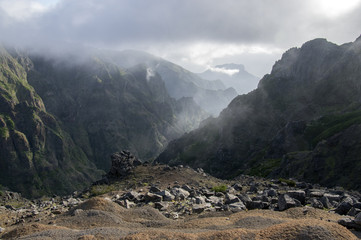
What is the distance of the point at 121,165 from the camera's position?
58.8 meters

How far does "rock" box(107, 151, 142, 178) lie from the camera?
2200 inches

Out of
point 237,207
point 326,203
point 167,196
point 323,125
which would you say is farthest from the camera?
point 323,125

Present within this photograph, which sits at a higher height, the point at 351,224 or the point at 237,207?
the point at 351,224

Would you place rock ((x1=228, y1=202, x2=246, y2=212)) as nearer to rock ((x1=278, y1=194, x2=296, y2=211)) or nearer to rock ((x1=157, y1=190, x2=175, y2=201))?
rock ((x1=278, y1=194, x2=296, y2=211))

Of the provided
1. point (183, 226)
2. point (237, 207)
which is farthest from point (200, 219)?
point (237, 207)

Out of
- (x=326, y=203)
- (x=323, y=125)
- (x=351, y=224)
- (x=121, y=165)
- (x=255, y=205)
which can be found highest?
(x=323, y=125)

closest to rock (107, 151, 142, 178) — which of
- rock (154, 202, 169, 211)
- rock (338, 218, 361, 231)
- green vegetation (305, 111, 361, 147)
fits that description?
rock (154, 202, 169, 211)

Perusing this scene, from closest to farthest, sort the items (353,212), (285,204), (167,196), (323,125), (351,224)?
(351,224) < (353,212) < (285,204) < (167,196) < (323,125)

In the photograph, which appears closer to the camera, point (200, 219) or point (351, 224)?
point (351, 224)

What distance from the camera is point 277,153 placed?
156 metres

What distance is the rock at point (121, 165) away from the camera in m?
55.9

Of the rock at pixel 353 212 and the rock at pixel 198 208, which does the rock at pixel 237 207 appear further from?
the rock at pixel 353 212

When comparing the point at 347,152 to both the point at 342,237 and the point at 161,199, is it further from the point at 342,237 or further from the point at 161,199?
the point at 342,237

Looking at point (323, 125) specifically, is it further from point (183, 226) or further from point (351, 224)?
point (183, 226)
